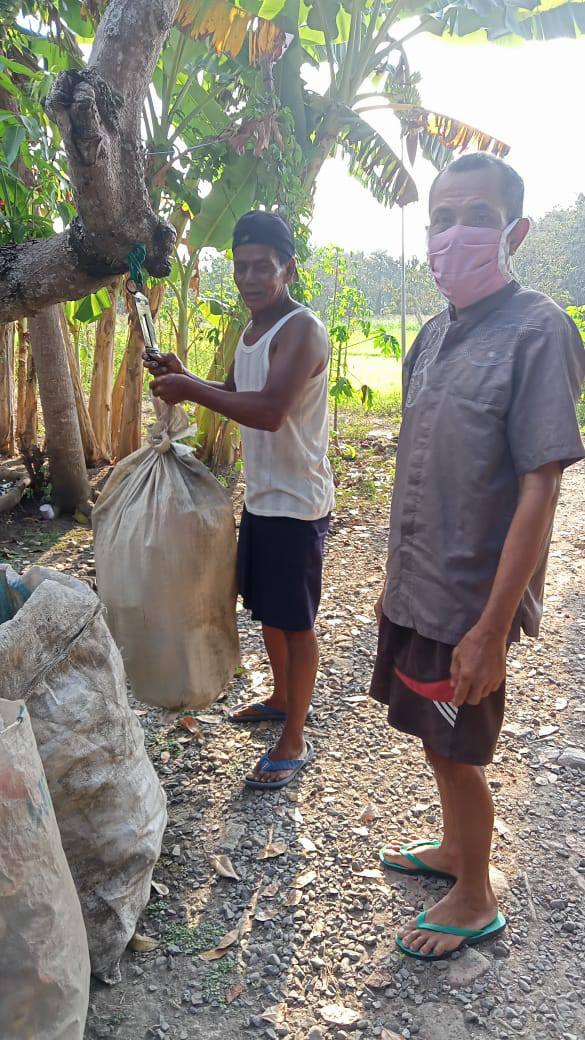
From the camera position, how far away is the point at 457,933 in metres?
1.72

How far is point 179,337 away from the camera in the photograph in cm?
520

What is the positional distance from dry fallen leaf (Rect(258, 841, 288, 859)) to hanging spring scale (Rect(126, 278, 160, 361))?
1426 mm

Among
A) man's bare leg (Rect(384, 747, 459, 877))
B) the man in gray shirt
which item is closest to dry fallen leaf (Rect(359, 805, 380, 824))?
man's bare leg (Rect(384, 747, 459, 877))

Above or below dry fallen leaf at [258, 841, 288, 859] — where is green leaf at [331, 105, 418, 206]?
above

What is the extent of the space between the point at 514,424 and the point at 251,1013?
1.39 metres

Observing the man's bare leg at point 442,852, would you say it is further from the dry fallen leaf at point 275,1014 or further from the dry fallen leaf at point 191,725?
the dry fallen leaf at point 191,725

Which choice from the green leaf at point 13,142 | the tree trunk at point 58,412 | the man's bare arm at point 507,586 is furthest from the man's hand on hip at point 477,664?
the tree trunk at point 58,412

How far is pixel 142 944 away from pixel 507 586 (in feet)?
4.06

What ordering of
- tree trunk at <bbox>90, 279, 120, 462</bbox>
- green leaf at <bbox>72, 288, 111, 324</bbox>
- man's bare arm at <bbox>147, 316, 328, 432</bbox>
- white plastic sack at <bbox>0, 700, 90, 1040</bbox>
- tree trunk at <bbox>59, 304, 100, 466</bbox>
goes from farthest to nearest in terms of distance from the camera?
tree trunk at <bbox>90, 279, 120, 462</bbox> < tree trunk at <bbox>59, 304, 100, 466</bbox> < green leaf at <bbox>72, 288, 111, 324</bbox> < man's bare arm at <bbox>147, 316, 328, 432</bbox> < white plastic sack at <bbox>0, 700, 90, 1040</bbox>

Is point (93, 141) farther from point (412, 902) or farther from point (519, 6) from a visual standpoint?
point (519, 6)

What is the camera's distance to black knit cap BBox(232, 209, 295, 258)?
78.5 inches

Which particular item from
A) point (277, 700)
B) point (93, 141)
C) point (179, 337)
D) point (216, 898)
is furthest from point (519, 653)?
point (179, 337)

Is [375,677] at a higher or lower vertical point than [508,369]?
lower

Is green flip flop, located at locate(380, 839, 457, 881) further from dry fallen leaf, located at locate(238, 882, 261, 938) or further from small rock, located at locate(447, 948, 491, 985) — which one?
dry fallen leaf, located at locate(238, 882, 261, 938)
